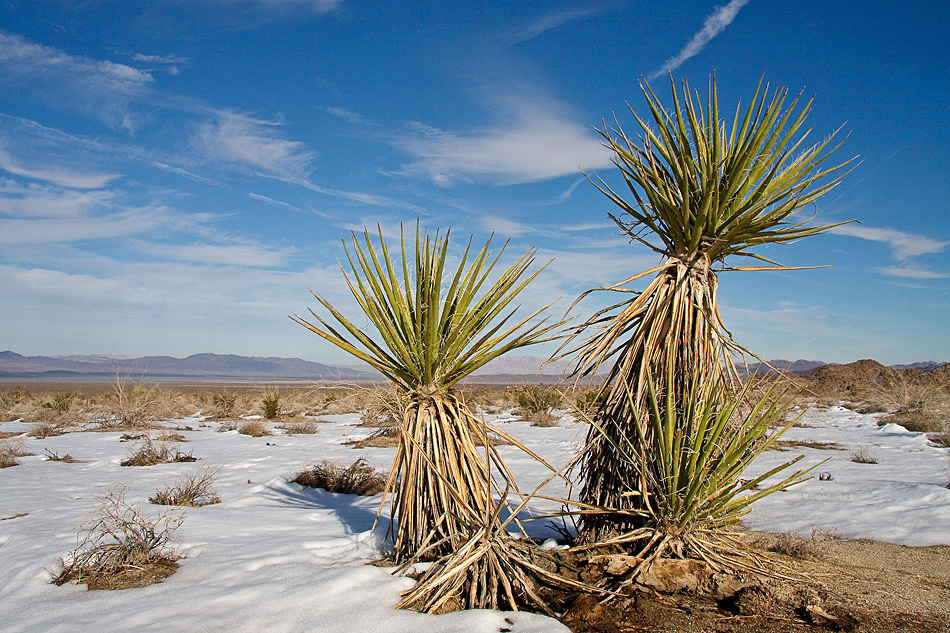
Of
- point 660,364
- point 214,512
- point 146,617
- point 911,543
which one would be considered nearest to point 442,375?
point 660,364

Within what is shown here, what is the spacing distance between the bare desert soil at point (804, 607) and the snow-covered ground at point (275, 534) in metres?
0.50

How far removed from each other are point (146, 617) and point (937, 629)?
4.37 meters

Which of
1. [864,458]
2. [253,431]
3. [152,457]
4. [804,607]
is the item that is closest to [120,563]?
[804,607]

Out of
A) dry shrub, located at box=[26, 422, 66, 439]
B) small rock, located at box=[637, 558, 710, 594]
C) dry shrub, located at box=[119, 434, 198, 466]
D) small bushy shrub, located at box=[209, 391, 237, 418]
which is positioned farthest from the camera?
small bushy shrub, located at box=[209, 391, 237, 418]

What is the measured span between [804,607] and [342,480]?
5.94m

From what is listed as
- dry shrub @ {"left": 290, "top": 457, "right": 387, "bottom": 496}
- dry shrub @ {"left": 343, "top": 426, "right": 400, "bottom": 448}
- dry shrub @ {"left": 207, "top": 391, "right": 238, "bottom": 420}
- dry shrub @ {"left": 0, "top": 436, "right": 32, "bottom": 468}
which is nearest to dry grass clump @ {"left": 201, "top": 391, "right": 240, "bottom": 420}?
dry shrub @ {"left": 207, "top": 391, "right": 238, "bottom": 420}

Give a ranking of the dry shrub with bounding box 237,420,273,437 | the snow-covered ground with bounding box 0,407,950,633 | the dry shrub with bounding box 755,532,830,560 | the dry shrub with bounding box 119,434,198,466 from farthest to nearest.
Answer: the dry shrub with bounding box 237,420,273,437 < the dry shrub with bounding box 119,434,198,466 < the dry shrub with bounding box 755,532,830,560 < the snow-covered ground with bounding box 0,407,950,633

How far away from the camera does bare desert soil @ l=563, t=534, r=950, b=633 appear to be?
2941 mm

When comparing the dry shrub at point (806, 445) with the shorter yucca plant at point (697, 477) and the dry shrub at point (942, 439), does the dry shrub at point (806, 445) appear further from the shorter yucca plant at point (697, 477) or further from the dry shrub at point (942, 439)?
the shorter yucca plant at point (697, 477)

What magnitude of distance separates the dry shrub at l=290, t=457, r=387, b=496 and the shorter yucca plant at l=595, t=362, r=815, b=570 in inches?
188

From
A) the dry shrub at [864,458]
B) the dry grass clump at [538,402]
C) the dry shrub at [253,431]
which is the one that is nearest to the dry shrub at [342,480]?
the dry shrub at [253,431]

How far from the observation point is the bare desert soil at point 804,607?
2941 mm

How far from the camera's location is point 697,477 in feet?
11.6

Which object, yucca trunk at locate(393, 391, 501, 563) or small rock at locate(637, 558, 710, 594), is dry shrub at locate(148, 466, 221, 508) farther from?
small rock at locate(637, 558, 710, 594)
